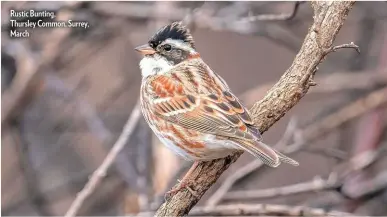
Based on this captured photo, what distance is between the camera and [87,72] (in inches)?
233

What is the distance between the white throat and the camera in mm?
3855

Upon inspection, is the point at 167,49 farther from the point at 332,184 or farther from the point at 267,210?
the point at 332,184

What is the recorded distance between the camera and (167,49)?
3.78 m

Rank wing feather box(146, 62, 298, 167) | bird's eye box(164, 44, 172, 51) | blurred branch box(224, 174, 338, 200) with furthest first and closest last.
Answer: blurred branch box(224, 174, 338, 200), bird's eye box(164, 44, 172, 51), wing feather box(146, 62, 298, 167)

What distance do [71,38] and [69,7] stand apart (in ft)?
1.32

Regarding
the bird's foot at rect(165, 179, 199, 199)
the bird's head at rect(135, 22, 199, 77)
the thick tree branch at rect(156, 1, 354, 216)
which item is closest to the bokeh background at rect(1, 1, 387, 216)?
the bird's head at rect(135, 22, 199, 77)

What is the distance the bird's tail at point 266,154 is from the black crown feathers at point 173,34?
2.11 ft

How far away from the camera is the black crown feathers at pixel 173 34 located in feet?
11.8

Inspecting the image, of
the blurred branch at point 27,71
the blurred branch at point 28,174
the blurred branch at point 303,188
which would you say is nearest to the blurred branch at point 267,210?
the blurred branch at point 303,188

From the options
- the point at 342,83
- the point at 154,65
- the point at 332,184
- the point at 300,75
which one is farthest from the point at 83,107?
the point at 300,75

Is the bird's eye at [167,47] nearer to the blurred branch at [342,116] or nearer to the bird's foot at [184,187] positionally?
the bird's foot at [184,187]

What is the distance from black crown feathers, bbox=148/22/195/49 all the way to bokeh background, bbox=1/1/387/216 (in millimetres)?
566

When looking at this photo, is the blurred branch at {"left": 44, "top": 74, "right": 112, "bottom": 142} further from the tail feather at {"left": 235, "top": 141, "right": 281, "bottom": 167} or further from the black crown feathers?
the tail feather at {"left": 235, "top": 141, "right": 281, "bottom": 167}

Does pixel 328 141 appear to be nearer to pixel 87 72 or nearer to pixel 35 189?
pixel 87 72
